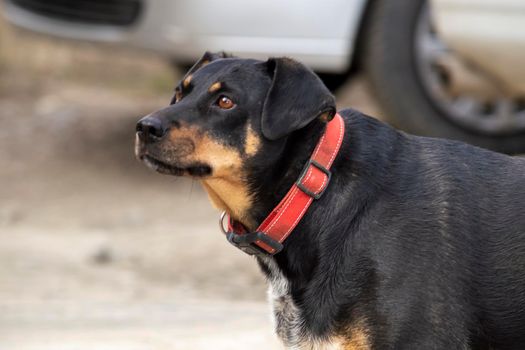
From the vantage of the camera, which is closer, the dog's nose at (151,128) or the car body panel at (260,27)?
the dog's nose at (151,128)

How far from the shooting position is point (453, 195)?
382 cm

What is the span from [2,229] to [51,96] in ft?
10.3

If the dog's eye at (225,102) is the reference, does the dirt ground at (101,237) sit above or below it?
below

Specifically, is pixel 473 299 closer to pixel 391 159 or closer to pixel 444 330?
pixel 444 330

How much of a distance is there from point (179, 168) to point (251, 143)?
260 mm

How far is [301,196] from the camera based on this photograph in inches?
150

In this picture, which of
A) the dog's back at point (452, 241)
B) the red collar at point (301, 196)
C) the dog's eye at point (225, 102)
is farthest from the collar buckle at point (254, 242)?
the dog's eye at point (225, 102)

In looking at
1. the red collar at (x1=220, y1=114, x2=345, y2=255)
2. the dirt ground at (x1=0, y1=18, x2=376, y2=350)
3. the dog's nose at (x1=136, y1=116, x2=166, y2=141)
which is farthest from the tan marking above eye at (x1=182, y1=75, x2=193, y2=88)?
the dirt ground at (x1=0, y1=18, x2=376, y2=350)

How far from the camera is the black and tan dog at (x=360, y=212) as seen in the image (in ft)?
12.0

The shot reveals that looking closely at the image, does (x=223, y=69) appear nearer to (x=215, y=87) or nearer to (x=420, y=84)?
(x=215, y=87)

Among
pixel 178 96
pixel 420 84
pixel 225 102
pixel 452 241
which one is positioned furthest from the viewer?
pixel 420 84

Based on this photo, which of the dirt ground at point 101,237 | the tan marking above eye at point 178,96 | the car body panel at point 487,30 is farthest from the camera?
the car body panel at point 487,30

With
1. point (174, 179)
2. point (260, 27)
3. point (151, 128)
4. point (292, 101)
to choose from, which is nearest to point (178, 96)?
point (151, 128)

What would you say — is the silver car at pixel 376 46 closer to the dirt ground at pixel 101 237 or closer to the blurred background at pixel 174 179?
the blurred background at pixel 174 179
